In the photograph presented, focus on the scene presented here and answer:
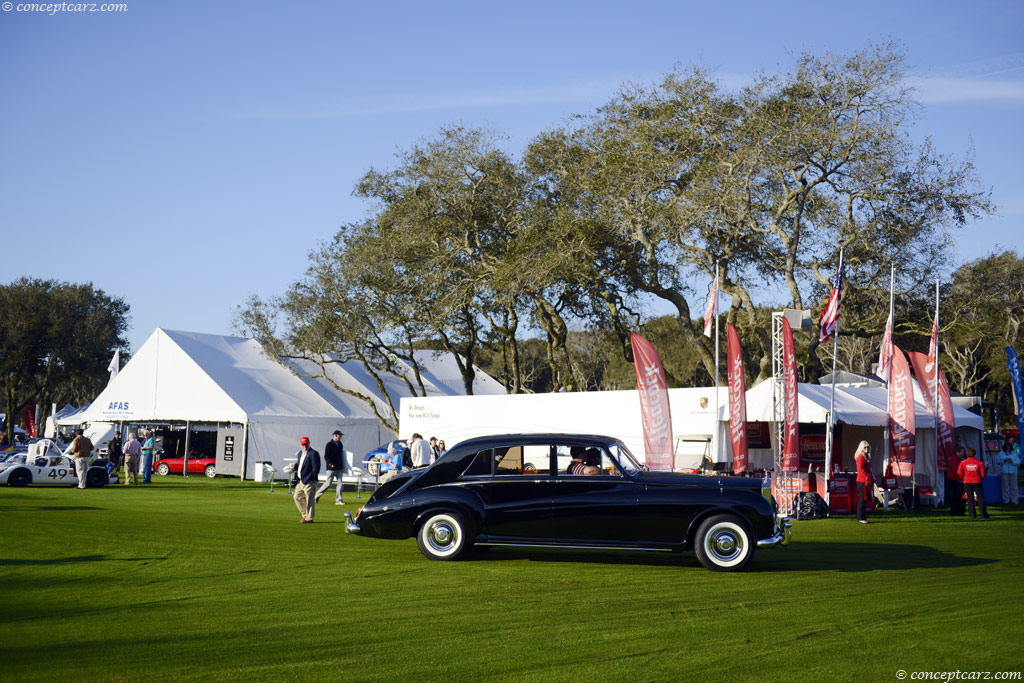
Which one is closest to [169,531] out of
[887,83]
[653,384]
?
[653,384]

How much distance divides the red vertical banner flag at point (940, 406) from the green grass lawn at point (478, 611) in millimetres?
8736

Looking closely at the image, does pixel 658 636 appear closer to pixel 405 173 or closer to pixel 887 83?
pixel 887 83

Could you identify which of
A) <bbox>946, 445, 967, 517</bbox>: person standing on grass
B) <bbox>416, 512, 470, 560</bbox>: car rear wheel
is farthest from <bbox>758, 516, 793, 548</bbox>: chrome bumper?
<bbox>946, 445, 967, 517</bbox>: person standing on grass

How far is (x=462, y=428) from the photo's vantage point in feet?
90.1

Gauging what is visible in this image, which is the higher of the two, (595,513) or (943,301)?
(943,301)

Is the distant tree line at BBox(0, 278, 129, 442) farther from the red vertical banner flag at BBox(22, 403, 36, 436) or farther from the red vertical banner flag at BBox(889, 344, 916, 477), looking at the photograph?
the red vertical banner flag at BBox(889, 344, 916, 477)

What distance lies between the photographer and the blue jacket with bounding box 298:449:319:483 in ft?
54.3

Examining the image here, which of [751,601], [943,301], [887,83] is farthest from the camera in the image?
[943,301]

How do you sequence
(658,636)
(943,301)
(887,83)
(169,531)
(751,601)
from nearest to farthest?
(658,636), (751,601), (169,531), (887,83), (943,301)

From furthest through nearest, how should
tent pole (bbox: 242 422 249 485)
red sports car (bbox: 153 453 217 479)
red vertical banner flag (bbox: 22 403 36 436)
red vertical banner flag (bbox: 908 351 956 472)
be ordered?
1. red vertical banner flag (bbox: 22 403 36 436)
2. red sports car (bbox: 153 453 217 479)
3. tent pole (bbox: 242 422 249 485)
4. red vertical banner flag (bbox: 908 351 956 472)

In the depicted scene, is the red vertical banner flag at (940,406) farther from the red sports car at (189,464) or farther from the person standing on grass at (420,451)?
the red sports car at (189,464)

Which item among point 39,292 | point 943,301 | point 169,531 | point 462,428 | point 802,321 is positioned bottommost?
point 169,531

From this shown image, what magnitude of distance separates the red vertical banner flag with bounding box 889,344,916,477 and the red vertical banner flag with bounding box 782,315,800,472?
3.60 m

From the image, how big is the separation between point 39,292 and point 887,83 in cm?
5330
